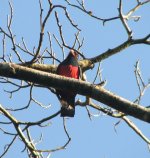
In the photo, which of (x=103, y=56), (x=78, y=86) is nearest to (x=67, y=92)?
(x=103, y=56)

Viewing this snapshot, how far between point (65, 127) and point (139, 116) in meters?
1.57

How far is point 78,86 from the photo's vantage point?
2330 mm

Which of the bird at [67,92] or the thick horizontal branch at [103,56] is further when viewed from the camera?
the bird at [67,92]

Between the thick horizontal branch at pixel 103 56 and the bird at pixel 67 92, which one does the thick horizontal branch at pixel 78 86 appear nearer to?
the thick horizontal branch at pixel 103 56

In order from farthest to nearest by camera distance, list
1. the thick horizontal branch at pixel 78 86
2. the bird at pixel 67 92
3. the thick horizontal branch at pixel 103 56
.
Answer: the bird at pixel 67 92, the thick horizontal branch at pixel 103 56, the thick horizontal branch at pixel 78 86

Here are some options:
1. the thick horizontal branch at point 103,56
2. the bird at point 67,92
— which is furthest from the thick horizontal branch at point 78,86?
the bird at point 67,92

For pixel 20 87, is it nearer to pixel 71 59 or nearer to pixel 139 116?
pixel 71 59

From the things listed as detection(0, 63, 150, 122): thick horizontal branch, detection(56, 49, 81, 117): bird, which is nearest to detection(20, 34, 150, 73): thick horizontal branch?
detection(56, 49, 81, 117): bird

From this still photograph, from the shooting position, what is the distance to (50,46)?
13.1 ft

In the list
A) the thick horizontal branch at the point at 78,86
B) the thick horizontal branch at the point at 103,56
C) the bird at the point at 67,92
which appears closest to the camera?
the thick horizontal branch at the point at 78,86

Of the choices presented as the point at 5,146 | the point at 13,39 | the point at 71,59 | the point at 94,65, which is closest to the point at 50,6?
the point at 13,39

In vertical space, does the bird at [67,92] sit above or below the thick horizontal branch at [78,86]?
below

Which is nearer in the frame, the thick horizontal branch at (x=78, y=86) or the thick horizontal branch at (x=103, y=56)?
the thick horizontal branch at (x=78, y=86)

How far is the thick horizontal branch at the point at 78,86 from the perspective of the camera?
86.6 inches
